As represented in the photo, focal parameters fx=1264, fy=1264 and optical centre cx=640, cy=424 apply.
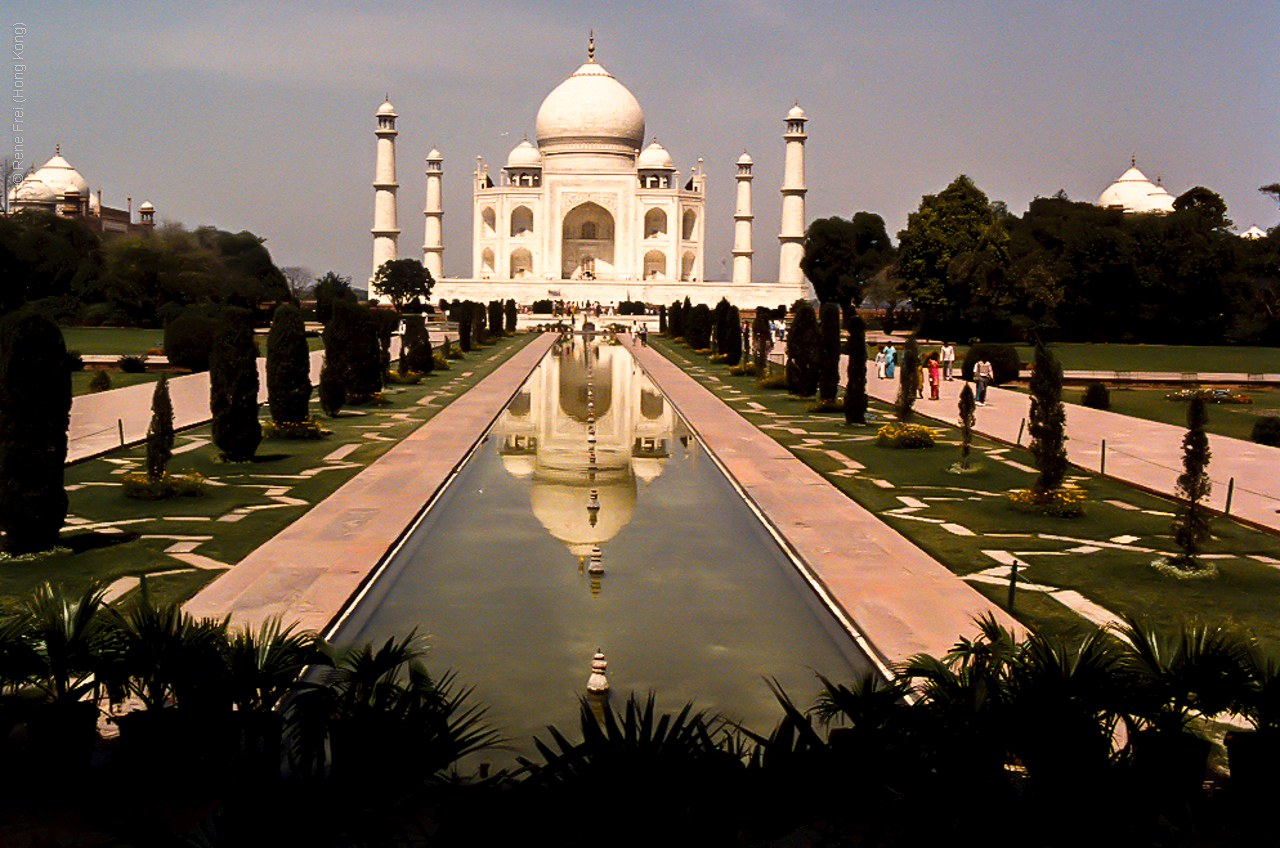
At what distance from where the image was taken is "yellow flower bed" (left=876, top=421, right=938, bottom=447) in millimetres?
15422

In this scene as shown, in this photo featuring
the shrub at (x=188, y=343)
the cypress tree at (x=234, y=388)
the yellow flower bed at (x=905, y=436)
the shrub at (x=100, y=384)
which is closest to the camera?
the cypress tree at (x=234, y=388)

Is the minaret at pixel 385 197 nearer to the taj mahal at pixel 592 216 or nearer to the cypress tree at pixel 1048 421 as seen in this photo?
the taj mahal at pixel 592 216

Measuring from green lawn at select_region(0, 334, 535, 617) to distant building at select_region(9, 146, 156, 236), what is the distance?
42964 millimetres

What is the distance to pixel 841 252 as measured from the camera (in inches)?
2480

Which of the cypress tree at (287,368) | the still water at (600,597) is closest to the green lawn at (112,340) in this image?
the cypress tree at (287,368)

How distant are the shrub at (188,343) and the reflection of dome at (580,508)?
15627 mm

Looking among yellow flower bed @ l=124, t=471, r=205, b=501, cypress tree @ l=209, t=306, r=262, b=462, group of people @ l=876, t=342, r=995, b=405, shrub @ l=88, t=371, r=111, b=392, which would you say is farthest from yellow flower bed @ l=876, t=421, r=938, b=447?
shrub @ l=88, t=371, r=111, b=392

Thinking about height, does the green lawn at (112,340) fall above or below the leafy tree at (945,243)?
below

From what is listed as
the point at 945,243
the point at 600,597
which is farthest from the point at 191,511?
the point at 945,243

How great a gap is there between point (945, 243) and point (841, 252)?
927 inches

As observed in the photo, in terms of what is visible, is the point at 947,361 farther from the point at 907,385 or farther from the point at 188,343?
the point at 188,343

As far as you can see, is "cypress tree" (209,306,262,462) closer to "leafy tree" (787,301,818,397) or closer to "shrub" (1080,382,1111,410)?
"leafy tree" (787,301,818,397)

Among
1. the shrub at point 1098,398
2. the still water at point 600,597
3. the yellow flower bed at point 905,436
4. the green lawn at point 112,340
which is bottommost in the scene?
the still water at point 600,597

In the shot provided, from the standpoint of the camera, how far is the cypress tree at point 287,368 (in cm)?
1545
